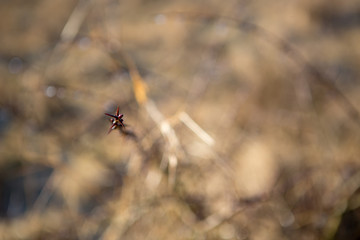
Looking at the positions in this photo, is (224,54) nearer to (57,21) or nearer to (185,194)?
(185,194)

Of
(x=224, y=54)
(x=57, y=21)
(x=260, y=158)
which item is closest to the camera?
(x=260, y=158)

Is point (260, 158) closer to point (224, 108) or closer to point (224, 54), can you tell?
point (224, 108)

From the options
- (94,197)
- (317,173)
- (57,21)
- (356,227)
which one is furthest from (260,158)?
(57,21)

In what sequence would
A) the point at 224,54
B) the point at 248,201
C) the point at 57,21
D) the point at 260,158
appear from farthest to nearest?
the point at 57,21, the point at 224,54, the point at 260,158, the point at 248,201

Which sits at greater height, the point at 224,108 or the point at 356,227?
the point at 224,108

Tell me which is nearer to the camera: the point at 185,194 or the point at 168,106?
the point at 185,194

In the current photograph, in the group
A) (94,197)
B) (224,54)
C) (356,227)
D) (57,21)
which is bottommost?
(356,227)
